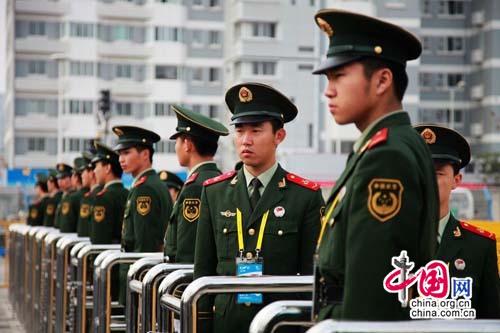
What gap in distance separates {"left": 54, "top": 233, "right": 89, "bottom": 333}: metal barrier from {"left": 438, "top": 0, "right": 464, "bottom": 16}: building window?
205 feet

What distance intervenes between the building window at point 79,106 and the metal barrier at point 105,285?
6418 cm

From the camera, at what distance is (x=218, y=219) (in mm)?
6281

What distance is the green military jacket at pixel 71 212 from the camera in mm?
15078

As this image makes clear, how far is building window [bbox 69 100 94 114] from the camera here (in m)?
72.4

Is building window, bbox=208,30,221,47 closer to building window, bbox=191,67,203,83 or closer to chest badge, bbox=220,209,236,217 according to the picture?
building window, bbox=191,67,203,83

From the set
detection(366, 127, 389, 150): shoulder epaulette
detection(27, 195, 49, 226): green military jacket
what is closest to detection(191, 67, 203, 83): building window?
detection(27, 195, 49, 226): green military jacket

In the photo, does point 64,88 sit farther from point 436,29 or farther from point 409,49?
point 409,49

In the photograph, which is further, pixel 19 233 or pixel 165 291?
pixel 19 233

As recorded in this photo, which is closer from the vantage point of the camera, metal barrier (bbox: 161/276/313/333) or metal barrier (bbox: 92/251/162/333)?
metal barrier (bbox: 161/276/313/333)

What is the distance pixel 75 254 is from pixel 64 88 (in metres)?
61.6

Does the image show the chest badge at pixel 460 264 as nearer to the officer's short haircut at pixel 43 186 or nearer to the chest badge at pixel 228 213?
the chest badge at pixel 228 213

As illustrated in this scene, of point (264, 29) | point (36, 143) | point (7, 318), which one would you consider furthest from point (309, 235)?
point (36, 143)

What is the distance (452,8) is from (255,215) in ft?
223

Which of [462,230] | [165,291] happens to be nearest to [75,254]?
[165,291]
